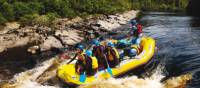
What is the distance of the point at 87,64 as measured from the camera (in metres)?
13.3

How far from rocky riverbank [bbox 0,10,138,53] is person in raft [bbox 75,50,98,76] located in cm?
781

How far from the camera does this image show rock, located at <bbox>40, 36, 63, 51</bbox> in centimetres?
2100

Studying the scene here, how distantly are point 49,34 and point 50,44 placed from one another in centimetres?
312

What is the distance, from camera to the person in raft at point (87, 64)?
13.2 m

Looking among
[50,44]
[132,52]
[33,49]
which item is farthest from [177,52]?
[33,49]

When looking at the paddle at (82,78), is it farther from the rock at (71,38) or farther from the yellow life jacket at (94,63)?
the rock at (71,38)

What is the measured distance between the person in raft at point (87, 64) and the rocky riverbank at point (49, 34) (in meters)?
7.81

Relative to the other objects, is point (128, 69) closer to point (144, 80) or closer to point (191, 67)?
point (144, 80)

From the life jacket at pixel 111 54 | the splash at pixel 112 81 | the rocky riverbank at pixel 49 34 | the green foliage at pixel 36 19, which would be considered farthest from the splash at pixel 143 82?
the green foliage at pixel 36 19

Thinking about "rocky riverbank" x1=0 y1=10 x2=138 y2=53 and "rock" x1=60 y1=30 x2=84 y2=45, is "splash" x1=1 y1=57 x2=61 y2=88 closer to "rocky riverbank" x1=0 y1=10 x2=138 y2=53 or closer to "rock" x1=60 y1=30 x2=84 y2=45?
"rocky riverbank" x1=0 y1=10 x2=138 y2=53

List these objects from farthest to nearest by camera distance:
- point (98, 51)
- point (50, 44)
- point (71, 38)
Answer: point (71, 38) < point (50, 44) < point (98, 51)

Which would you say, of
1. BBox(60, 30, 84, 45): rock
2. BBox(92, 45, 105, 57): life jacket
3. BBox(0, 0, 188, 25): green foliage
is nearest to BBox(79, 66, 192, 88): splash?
BBox(92, 45, 105, 57): life jacket

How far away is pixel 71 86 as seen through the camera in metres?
12.9

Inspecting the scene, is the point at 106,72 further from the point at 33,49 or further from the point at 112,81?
the point at 33,49
